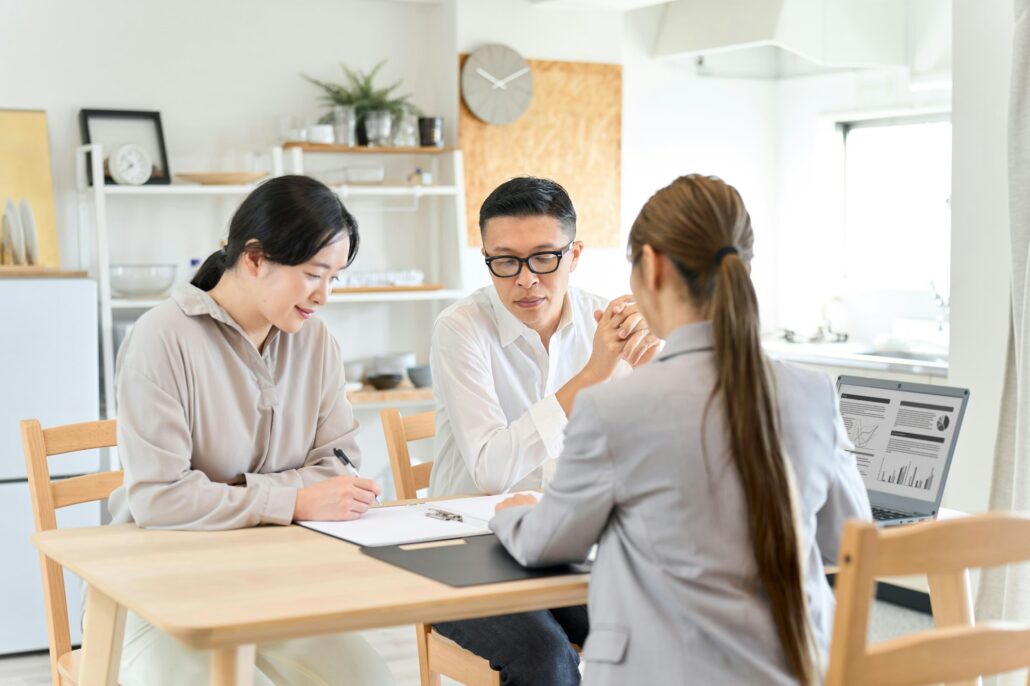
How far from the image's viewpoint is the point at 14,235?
421 cm

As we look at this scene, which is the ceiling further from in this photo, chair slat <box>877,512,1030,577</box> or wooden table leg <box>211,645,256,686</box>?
wooden table leg <box>211,645,256,686</box>

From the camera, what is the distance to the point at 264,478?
2.09 metres

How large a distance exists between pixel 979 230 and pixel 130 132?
3.22m

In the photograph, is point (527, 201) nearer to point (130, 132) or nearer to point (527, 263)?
point (527, 263)

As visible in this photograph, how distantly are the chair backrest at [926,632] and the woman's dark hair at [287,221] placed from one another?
1.10 metres

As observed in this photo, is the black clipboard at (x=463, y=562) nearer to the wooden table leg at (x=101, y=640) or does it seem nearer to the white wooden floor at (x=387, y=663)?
the wooden table leg at (x=101, y=640)

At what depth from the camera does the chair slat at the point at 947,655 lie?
57.1 inches

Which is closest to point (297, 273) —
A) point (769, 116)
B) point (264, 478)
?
point (264, 478)

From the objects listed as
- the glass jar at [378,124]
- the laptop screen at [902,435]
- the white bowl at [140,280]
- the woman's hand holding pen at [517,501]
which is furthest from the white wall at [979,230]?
the white bowl at [140,280]

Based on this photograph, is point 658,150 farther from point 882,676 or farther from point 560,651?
point 882,676

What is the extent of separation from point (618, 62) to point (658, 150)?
49 centimetres

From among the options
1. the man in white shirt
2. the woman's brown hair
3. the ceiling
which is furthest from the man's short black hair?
the ceiling

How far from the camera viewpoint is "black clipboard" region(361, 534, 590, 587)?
1.63m

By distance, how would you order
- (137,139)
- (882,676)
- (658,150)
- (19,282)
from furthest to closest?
(658,150) < (137,139) < (19,282) < (882,676)
